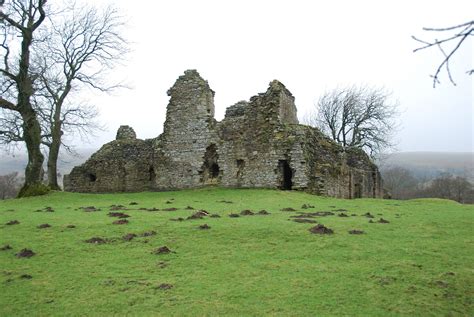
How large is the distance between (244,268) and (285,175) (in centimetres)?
1547

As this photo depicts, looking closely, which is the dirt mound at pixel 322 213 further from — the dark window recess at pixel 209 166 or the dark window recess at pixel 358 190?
the dark window recess at pixel 358 190

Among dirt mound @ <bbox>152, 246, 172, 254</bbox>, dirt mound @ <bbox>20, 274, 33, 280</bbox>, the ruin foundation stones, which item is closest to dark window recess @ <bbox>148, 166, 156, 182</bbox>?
the ruin foundation stones

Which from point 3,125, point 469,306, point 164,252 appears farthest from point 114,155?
point 469,306

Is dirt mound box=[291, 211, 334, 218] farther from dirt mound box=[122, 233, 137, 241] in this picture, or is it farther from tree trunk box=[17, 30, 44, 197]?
tree trunk box=[17, 30, 44, 197]

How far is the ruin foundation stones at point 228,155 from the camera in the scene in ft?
76.6

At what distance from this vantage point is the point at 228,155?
24.7 m

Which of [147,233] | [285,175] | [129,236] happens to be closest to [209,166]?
[285,175]

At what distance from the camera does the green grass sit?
7.22 metres

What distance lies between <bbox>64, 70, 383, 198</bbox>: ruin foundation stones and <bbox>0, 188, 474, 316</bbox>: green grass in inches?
391

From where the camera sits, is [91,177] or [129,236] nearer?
[129,236]

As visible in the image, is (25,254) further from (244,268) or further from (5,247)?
(244,268)

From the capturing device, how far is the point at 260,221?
1282cm

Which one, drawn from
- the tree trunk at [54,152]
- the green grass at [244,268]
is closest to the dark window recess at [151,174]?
the tree trunk at [54,152]

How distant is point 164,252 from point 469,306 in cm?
565
